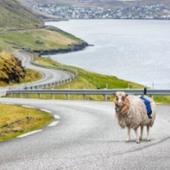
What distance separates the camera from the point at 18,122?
23.2 m

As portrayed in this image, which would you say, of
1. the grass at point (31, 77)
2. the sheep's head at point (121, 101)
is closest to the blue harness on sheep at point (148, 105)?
the sheep's head at point (121, 101)

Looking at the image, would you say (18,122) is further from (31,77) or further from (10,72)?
(31,77)

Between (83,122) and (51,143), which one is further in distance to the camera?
(83,122)

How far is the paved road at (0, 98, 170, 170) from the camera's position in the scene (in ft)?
39.3

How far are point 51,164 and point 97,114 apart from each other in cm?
1374

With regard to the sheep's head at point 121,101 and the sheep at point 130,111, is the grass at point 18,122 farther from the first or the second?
the sheep's head at point 121,101

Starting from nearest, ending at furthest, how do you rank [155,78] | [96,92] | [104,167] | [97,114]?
[104,167], [97,114], [96,92], [155,78]

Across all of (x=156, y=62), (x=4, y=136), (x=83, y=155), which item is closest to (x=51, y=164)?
(x=83, y=155)

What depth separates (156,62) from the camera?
19838 centimetres

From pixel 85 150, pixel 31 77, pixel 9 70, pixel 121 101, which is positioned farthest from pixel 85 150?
pixel 31 77

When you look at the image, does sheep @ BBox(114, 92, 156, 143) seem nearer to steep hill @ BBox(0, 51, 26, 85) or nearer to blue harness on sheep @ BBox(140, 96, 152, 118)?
blue harness on sheep @ BBox(140, 96, 152, 118)

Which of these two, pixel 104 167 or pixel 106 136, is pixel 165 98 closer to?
pixel 106 136

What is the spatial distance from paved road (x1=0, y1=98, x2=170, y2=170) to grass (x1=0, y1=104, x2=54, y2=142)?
1313 mm

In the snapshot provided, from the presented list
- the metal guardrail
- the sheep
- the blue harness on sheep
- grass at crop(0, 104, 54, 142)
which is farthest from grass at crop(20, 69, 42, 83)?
the sheep
